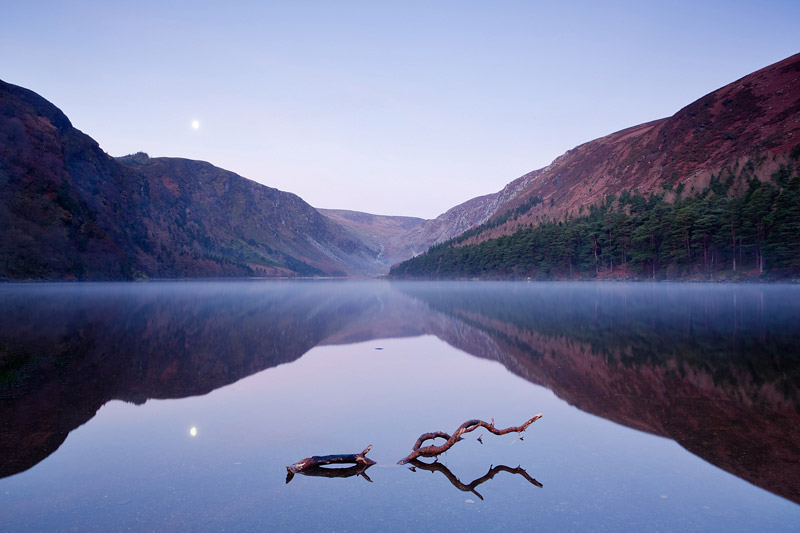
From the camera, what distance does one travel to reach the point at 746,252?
245 feet

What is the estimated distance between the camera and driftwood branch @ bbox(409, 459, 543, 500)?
22.4 feet

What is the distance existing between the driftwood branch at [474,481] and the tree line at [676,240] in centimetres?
7443

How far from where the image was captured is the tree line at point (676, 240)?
68.0 m

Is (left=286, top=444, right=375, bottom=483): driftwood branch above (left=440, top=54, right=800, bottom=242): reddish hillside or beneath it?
beneath

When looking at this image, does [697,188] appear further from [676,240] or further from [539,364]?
[539,364]

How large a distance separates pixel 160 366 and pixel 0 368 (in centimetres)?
434

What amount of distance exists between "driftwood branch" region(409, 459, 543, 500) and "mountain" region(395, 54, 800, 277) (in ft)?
246

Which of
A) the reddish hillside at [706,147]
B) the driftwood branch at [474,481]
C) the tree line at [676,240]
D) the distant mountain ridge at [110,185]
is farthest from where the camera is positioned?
the distant mountain ridge at [110,185]

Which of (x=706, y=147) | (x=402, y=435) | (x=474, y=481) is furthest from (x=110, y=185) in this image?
(x=474, y=481)

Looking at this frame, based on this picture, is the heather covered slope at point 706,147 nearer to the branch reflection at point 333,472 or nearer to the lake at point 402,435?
the lake at point 402,435

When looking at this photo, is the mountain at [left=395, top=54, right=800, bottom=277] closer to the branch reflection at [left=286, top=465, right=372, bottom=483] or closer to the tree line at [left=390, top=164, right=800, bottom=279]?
the tree line at [left=390, top=164, right=800, bottom=279]

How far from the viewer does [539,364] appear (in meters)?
15.6

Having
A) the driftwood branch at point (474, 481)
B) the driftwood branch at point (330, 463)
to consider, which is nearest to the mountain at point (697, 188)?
the driftwood branch at point (474, 481)

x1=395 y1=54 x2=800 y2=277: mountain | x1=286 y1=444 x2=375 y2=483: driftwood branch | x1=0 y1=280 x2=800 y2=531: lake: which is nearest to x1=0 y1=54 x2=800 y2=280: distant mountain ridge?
x1=395 y1=54 x2=800 y2=277: mountain
